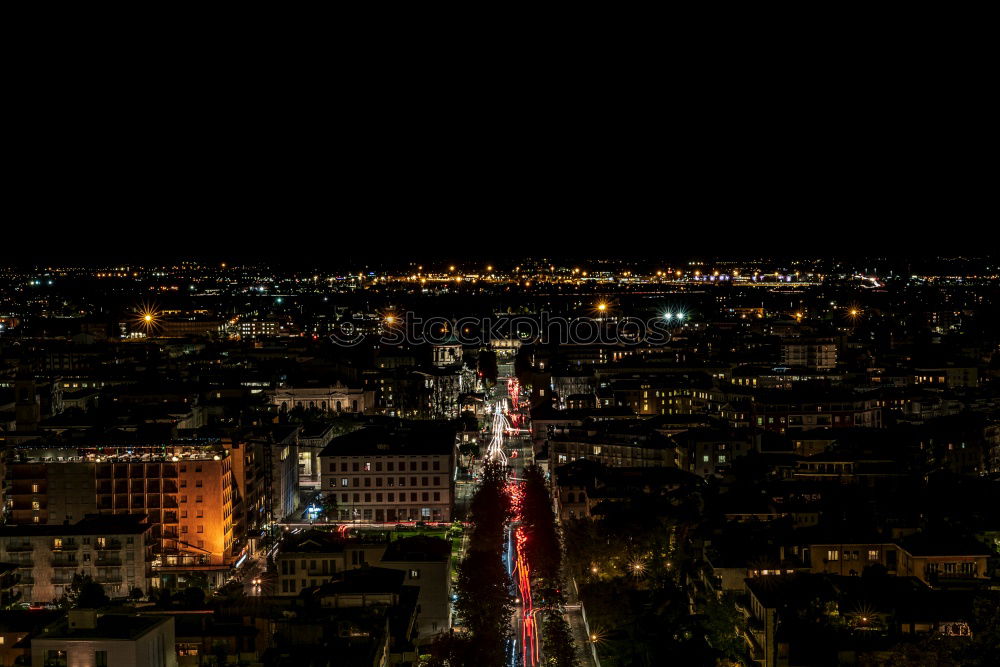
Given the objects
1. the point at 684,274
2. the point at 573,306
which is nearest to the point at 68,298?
the point at 573,306

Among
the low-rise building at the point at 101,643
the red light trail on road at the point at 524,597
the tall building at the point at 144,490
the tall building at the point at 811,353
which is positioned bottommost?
the red light trail on road at the point at 524,597

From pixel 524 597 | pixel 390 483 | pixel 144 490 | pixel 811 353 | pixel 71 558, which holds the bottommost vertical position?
pixel 524 597

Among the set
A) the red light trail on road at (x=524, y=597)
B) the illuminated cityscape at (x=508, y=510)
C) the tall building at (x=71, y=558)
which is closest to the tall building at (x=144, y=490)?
the illuminated cityscape at (x=508, y=510)

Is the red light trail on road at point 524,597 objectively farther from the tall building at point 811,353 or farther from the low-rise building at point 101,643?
the tall building at point 811,353

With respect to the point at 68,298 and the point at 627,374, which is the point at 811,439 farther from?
the point at 68,298

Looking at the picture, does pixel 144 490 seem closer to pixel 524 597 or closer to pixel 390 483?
pixel 390 483

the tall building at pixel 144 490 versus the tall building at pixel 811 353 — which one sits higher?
the tall building at pixel 811 353

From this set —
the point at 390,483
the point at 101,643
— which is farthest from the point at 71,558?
the point at 101,643

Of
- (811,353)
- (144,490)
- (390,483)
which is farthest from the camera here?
(811,353)
